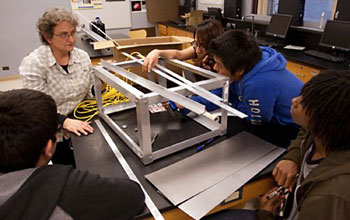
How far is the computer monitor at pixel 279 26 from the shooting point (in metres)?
2.97

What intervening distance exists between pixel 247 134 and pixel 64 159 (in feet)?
3.59

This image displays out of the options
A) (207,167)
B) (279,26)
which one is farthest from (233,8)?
(207,167)

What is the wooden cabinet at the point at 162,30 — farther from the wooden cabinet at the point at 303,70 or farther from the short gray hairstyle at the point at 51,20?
the short gray hairstyle at the point at 51,20

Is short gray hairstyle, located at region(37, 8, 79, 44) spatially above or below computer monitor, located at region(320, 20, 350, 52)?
above

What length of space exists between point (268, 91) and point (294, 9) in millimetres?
2237

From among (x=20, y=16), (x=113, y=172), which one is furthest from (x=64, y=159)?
Answer: (x=20, y=16)

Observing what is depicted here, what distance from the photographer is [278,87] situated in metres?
1.26

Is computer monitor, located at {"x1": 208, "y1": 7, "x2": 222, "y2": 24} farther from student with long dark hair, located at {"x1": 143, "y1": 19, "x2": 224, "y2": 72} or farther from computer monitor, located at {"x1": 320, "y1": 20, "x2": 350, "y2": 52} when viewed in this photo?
student with long dark hair, located at {"x1": 143, "y1": 19, "x2": 224, "y2": 72}

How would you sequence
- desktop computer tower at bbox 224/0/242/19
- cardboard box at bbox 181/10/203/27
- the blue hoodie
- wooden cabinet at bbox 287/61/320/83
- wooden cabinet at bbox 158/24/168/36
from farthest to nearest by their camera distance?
wooden cabinet at bbox 158/24/168/36 < cardboard box at bbox 181/10/203/27 < desktop computer tower at bbox 224/0/242/19 < wooden cabinet at bbox 287/61/320/83 < the blue hoodie

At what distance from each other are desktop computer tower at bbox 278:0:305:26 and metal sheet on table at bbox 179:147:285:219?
250cm

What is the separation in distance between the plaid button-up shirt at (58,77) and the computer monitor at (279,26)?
2255mm

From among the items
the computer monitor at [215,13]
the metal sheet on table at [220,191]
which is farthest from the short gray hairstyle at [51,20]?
the computer monitor at [215,13]

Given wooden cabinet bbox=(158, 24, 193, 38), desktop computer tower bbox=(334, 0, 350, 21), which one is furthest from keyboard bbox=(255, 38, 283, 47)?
wooden cabinet bbox=(158, 24, 193, 38)

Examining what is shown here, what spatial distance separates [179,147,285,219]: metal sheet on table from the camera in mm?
816
